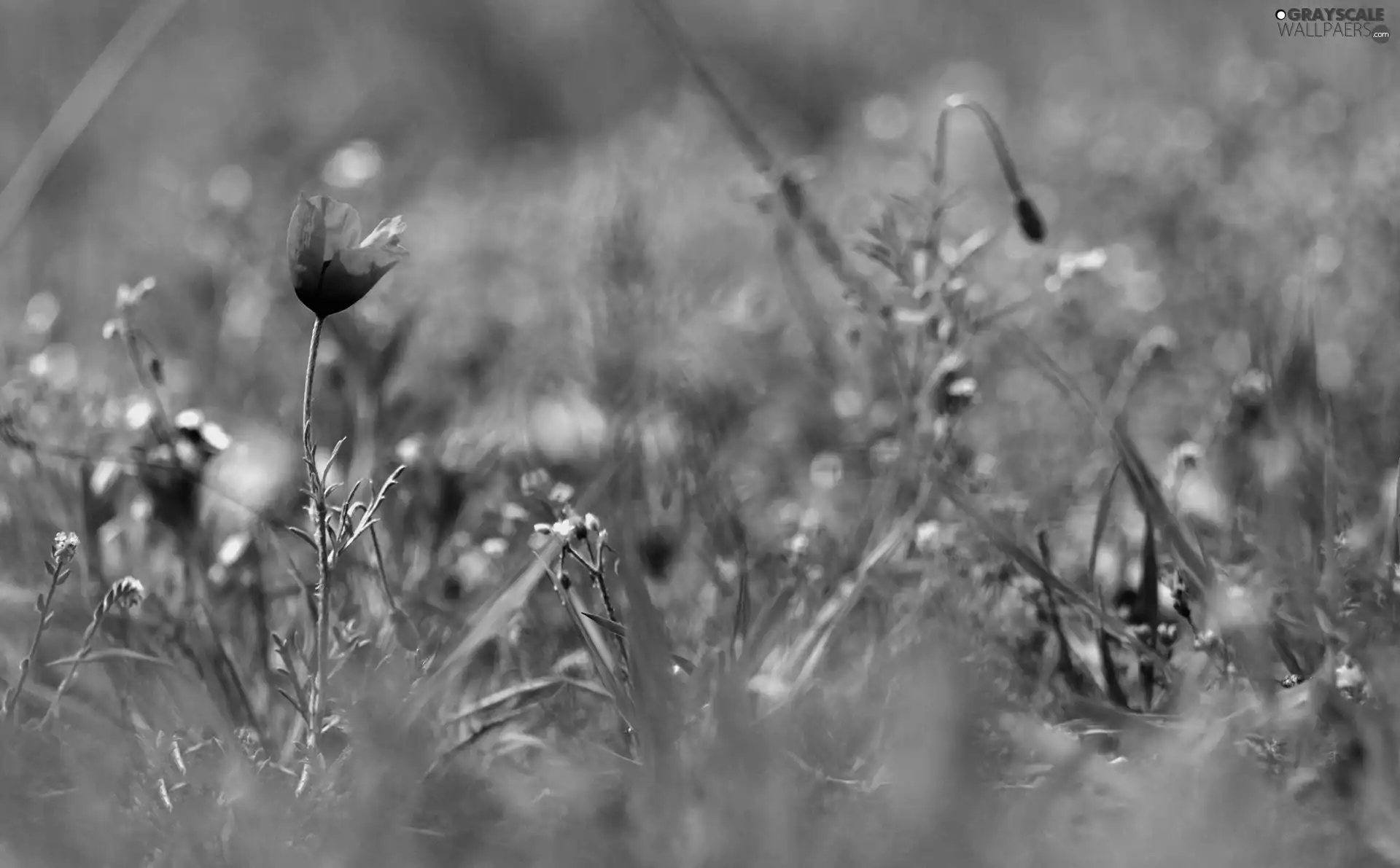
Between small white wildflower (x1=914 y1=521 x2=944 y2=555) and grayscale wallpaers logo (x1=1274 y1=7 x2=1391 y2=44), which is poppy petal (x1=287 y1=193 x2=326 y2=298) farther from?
grayscale wallpaers logo (x1=1274 y1=7 x2=1391 y2=44)

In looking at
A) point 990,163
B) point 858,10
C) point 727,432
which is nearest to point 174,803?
point 727,432

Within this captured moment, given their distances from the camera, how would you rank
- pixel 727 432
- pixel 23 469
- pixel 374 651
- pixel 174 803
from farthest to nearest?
pixel 727 432 < pixel 23 469 < pixel 374 651 < pixel 174 803

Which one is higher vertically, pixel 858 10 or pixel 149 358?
pixel 149 358

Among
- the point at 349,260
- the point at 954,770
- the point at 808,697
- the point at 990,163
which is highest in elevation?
the point at 349,260

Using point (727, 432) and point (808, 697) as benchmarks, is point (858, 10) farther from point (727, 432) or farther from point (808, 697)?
point (808, 697)

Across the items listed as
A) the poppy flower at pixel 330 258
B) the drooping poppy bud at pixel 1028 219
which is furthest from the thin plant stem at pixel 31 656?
the drooping poppy bud at pixel 1028 219

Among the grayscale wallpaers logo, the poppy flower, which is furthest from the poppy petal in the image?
the grayscale wallpaers logo

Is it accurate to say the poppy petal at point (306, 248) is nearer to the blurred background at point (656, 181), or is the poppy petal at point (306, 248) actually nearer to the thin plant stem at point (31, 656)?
the thin plant stem at point (31, 656)

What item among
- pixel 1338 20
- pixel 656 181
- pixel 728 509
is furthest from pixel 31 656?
pixel 1338 20
